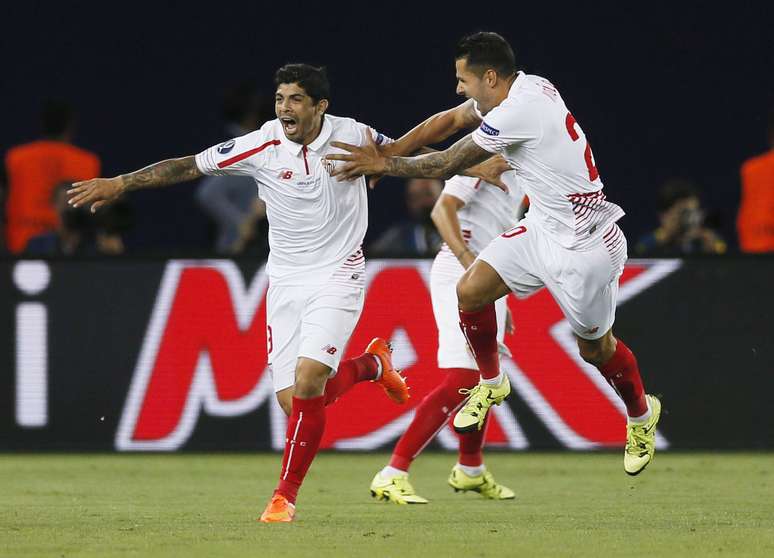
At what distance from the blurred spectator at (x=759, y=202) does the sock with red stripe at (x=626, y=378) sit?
16.3 ft

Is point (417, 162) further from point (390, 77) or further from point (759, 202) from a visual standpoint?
point (390, 77)

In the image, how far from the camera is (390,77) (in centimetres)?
1602

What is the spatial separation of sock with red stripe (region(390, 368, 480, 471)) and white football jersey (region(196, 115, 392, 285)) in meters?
1.12

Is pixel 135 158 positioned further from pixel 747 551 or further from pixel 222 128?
pixel 747 551

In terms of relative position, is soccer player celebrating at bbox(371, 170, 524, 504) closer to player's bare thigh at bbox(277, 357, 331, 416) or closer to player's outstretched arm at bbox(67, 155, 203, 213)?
player's bare thigh at bbox(277, 357, 331, 416)

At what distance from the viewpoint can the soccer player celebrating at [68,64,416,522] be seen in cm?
832

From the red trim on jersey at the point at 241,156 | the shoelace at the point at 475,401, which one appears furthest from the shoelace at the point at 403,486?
the red trim on jersey at the point at 241,156

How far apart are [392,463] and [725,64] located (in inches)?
305

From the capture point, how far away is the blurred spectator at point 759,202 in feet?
44.7

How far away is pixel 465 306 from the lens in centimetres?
855

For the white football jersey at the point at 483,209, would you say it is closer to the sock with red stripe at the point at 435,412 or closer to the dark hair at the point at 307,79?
the sock with red stripe at the point at 435,412

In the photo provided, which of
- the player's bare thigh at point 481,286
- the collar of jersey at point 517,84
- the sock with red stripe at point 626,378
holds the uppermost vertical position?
the collar of jersey at point 517,84

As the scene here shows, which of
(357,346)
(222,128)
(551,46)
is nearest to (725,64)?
(551,46)

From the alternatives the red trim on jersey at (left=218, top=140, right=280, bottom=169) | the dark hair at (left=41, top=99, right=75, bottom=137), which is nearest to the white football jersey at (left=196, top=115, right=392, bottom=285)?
the red trim on jersey at (left=218, top=140, right=280, bottom=169)
